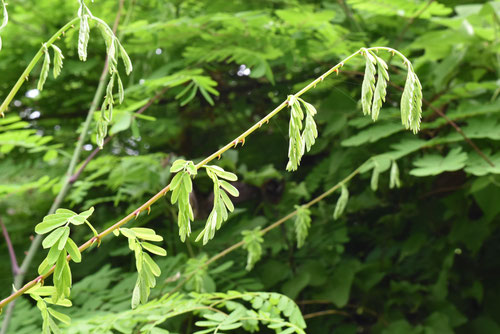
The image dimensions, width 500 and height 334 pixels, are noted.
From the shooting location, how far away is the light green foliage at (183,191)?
1.65ft

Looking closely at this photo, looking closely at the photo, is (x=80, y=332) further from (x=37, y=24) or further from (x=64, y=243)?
(x=37, y=24)

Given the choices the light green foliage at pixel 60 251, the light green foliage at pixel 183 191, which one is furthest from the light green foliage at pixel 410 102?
the light green foliage at pixel 60 251

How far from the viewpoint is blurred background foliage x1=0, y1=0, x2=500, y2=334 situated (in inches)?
53.6

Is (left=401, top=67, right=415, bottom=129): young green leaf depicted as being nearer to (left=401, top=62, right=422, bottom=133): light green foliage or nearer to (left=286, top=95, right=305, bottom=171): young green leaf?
(left=401, top=62, right=422, bottom=133): light green foliage

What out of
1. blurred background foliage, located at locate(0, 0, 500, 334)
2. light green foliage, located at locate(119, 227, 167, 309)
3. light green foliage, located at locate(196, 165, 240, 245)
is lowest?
blurred background foliage, located at locate(0, 0, 500, 334)

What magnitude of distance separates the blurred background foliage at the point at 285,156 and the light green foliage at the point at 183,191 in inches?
26.8

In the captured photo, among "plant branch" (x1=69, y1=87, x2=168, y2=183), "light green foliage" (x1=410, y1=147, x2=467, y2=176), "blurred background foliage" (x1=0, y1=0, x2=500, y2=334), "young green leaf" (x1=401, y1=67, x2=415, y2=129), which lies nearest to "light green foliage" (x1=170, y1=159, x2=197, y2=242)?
"young green leaf" (x1=401, y1=67, x2=415, y2=129)

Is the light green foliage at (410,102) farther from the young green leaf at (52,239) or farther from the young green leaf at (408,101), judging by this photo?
the young green leaf at (52,239)

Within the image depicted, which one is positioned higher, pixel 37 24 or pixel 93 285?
pixel 37 24

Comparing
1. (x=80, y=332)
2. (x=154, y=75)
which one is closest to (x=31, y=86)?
(x=154, y=75)

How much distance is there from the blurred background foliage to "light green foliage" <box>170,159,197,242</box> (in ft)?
2.24

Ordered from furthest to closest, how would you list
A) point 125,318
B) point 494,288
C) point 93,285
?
point 494,288 < point 93,285 < point 125,318

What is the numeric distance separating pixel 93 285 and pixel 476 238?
1.12 meters

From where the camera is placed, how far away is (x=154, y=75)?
61.8 inches
